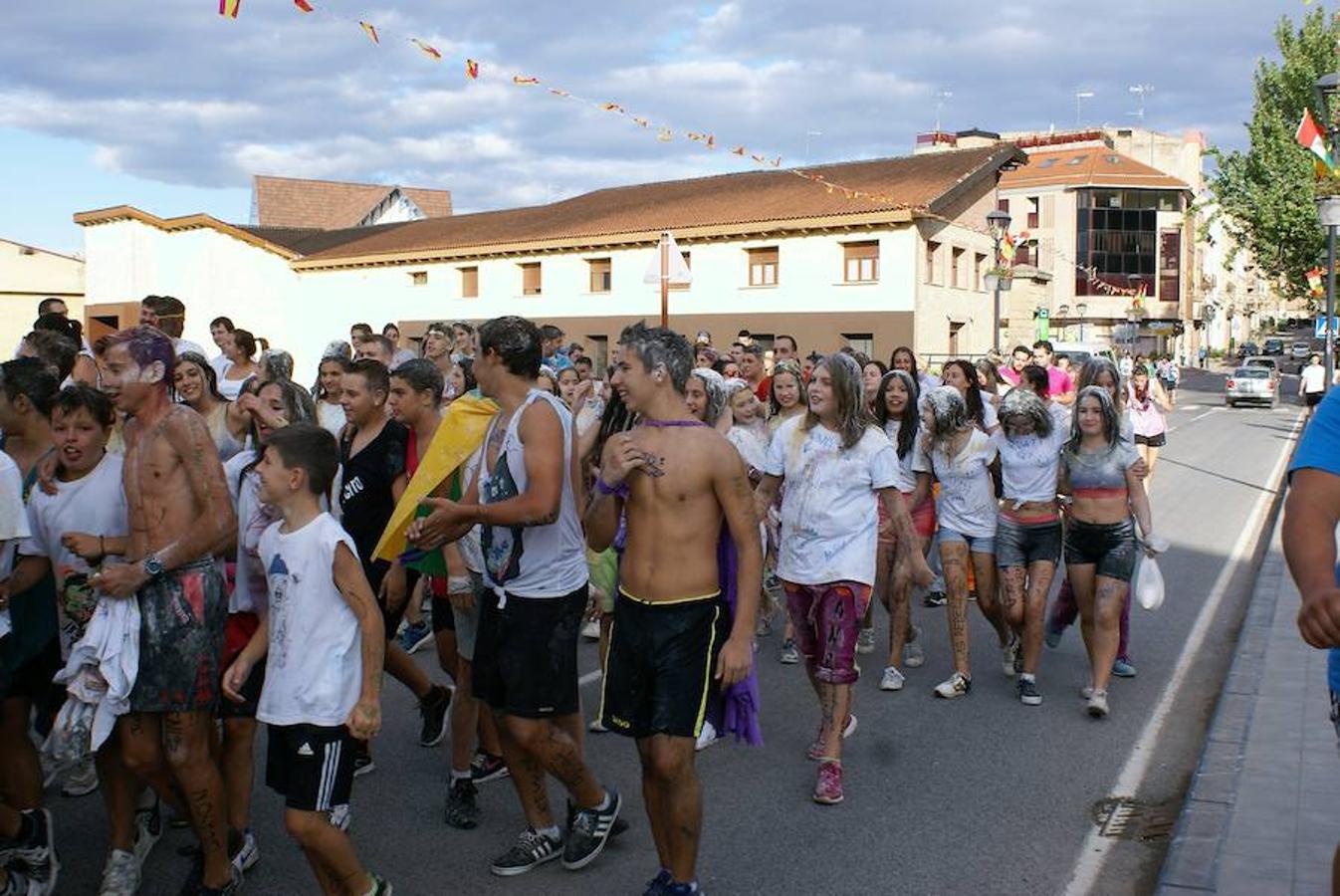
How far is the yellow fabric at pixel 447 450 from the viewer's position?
4.66 metres

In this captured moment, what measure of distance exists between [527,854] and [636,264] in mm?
30513

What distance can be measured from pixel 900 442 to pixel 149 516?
506 centimetres

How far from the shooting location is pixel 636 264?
34188 millimetres

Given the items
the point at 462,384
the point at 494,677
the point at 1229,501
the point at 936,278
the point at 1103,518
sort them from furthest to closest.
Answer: the point at 936,278 → the point at 1229,501 → the point at 462,384 → the point at 1103,518 → the point at 494,677

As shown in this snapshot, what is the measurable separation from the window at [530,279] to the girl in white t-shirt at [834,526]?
3187 centimetres

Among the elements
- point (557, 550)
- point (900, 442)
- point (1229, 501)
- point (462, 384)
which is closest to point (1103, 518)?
point (900, 442)

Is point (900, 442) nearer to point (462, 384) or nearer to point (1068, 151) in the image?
point (462, 384)

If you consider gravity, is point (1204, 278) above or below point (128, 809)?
above

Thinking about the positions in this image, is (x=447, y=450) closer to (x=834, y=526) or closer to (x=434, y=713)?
(x=434, y=713)

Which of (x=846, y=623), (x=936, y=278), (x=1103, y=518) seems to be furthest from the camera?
(x=936, y=278)

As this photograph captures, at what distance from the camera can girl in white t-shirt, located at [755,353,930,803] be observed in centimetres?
552

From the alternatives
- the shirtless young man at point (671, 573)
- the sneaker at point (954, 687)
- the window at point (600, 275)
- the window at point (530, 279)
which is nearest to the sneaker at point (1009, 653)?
the sneaker at point (954, 687)

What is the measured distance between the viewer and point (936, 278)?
3133 cm

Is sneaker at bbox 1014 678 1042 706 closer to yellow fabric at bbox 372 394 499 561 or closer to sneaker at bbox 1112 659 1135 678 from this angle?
sneaker at bbox 1112 659 1135 678
